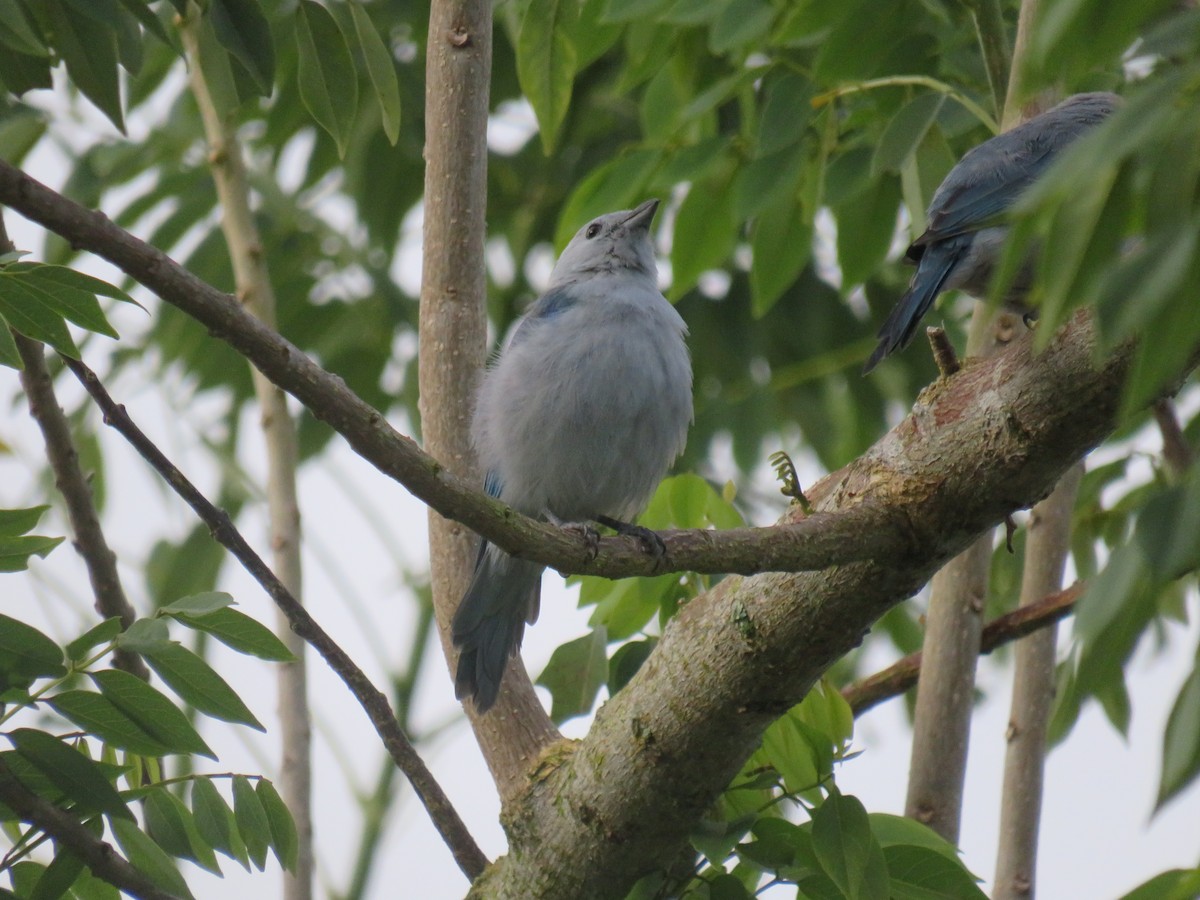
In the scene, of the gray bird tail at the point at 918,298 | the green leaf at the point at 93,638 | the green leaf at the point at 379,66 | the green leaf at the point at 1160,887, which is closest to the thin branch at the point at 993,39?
the gray bird tail at the point at 918,298

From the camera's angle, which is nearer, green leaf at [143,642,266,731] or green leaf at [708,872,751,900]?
green leaf at [143,642,266,731]

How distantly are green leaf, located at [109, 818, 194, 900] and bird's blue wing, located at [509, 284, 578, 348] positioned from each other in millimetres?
2315

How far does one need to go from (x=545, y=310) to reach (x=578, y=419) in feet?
2.12

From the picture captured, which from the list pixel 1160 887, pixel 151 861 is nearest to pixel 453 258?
pixel 151 861

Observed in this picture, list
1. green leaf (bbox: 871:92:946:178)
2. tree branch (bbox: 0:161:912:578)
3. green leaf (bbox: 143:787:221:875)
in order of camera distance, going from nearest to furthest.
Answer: tree branch (bbox: 0:161:912:578) → green leaf (bbox: 143:787:221:875) → green leaf (bbox: 871:92:946:178)

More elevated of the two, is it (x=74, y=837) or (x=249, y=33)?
(x=249, y=33)

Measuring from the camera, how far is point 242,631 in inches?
106

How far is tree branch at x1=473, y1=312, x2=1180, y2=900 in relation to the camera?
2.70 m

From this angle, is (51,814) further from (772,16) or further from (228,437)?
(228,437)

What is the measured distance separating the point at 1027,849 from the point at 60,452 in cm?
294

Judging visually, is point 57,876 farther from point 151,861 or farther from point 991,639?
point 991,639

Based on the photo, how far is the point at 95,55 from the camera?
295 centimetres

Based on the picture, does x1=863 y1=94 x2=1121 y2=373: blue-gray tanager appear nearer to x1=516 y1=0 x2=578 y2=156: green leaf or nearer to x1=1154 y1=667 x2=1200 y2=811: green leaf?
x1=516 y1=0 x2=578 y2=156: green leaf

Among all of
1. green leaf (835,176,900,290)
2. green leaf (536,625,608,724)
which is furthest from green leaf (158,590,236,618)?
green leaf (835,176,900,290)
